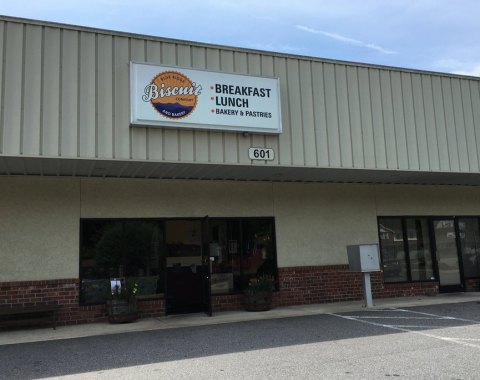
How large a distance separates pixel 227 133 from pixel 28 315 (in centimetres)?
574

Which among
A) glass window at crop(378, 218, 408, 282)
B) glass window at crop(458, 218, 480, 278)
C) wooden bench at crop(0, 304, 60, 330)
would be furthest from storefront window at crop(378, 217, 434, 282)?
wooden bench at crop(0, 304, 60, 330)

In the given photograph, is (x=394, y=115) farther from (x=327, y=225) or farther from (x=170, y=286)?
(x=170, y=286)

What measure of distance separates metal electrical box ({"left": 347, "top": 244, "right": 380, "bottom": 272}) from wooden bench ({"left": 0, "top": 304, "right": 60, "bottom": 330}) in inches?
280

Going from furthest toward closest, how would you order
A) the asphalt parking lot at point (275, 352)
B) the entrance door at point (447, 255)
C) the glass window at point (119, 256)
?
the entrance door at point (447, 255), the glass window at point (119, 256), the asphalt parking lot at point (275, 352)

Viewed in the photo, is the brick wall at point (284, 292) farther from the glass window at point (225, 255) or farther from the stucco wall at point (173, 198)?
the stucco wall at point (173, 198)

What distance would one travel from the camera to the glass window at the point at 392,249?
1410 cm

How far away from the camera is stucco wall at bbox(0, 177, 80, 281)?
1048 centimetres

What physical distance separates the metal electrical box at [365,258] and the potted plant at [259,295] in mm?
2207

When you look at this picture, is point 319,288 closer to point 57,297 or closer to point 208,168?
point 208,168

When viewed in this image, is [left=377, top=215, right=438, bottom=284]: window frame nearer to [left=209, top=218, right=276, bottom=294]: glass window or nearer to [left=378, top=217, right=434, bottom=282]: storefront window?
[left=378, top=217, right=434, bottom=282]: storefront window

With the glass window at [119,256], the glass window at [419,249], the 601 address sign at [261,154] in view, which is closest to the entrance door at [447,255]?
the glass window at [419,249]

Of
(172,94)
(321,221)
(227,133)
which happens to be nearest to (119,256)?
(227,133)

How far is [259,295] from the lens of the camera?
1187 cm

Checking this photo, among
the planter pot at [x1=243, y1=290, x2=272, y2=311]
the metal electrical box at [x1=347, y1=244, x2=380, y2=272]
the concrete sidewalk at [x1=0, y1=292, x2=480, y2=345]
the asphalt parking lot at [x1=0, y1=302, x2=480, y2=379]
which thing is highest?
the metal electrical box at [x1=347, y1=244, x2=380, y2=272]
